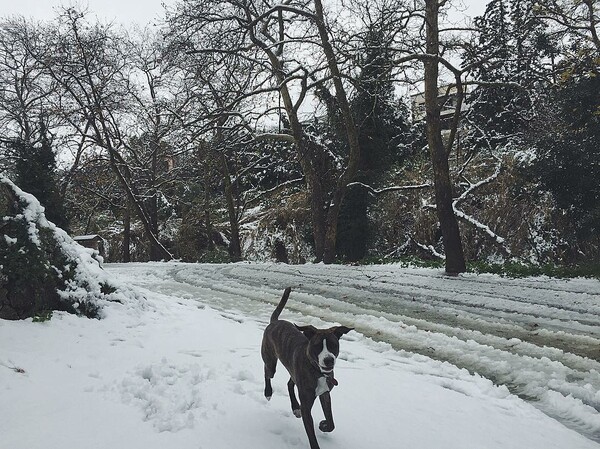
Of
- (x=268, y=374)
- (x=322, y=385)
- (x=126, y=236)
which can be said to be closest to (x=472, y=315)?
(x=268, y=374)

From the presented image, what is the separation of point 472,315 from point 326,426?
14.8ft

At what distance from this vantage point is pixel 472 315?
22.2 ft

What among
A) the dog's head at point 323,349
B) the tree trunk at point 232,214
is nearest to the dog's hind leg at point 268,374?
the dog's head at point 323,349

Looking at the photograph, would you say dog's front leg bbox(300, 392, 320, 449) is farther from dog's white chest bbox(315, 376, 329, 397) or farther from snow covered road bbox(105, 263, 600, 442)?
snow covered road bbox(105, 263, 600, 442)

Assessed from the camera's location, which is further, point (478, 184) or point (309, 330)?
point (478, 184)

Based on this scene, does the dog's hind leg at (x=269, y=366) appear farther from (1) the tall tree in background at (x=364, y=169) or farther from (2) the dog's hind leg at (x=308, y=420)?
(1) the tall tree in background at (x=364, y=169)

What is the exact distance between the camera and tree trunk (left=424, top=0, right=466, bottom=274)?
1111 cm

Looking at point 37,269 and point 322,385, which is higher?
point 37,269

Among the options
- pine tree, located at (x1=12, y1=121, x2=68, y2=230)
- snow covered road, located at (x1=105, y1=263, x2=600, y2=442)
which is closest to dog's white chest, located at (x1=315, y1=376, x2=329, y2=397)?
snow covered road, located at (x1=105, y1=263, x2=600, y2=442)

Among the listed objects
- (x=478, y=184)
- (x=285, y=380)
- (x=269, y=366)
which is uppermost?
(x=478, y=184)

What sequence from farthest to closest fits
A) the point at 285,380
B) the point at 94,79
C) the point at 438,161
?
the point at 94,79 < the point at 438,161 < the point at 285,380

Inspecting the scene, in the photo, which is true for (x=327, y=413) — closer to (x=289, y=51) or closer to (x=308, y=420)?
(x=308, y=420)

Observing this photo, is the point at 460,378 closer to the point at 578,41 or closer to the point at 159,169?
the point at 578,41

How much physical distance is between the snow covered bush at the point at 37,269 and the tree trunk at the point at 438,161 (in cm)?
801
